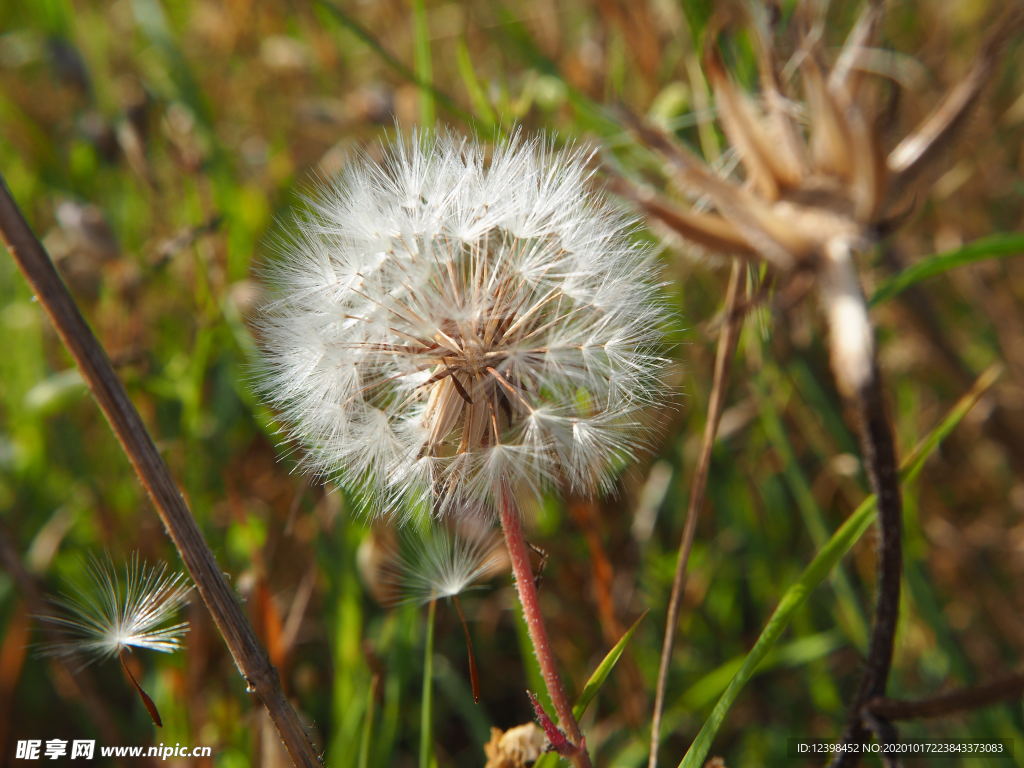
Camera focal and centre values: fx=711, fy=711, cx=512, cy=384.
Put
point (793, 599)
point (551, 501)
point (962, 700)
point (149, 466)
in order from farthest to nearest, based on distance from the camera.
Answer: point (551, 501) < point (793, 599) < point (149, 466) < point (962, 700)

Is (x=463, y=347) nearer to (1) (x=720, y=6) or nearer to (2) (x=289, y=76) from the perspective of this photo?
(1) (x=720, y=6)

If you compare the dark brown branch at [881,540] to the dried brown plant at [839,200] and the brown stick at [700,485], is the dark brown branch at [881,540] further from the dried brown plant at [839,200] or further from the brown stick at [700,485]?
the brown stick at [700,485]

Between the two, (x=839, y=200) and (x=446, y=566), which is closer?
(x=839, y=200)

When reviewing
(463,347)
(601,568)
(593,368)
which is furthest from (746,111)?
(601,568)

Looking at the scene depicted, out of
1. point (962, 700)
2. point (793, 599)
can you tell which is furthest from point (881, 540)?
point (793, 599)

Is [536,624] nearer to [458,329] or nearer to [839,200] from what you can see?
[458,329]

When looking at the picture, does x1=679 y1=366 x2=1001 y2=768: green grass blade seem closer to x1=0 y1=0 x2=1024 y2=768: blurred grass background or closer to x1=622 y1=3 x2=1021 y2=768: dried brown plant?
x1=622 y1=3 x2=1021 y2=768: dried brown plant
